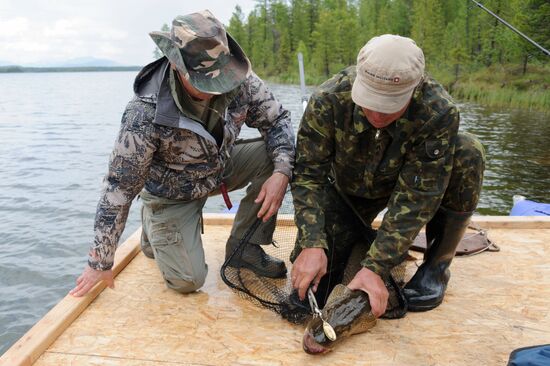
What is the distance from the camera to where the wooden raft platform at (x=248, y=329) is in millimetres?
2318

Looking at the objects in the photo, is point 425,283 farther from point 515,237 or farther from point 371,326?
point 515,237

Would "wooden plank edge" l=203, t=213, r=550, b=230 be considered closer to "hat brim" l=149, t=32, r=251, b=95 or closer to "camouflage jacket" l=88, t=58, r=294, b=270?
"camouflage jacket" l=88, t=58, r=294, b=270

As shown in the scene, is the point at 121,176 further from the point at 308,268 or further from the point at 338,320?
the point at 338,320

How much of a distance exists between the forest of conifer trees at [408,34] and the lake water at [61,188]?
8.34m

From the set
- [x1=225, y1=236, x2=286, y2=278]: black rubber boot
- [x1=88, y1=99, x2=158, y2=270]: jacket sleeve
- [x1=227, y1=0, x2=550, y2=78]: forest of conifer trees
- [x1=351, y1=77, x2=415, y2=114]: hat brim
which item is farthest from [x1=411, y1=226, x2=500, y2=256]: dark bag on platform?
[x1=227, y1=0, x2=550, y2=78]: forest of conifer trees

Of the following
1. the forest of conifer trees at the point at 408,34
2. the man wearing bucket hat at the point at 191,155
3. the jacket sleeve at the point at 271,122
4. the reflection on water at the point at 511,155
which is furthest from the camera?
the forest of conifer trees at the point at 408,34

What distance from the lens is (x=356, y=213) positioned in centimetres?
292

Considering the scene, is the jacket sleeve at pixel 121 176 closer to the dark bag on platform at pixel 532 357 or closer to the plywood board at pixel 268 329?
the plywood board at pixel 268 329

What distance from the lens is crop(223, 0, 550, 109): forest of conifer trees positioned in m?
29.6

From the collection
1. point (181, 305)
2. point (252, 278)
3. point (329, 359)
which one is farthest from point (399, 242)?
point (181, 305)

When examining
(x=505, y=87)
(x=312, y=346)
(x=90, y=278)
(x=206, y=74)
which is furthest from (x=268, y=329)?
(x=505, y=87)

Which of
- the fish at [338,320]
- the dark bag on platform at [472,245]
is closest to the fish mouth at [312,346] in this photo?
the fish at [338,320]

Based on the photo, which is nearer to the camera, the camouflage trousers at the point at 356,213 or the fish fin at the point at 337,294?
the fish fin at the point at 337,294

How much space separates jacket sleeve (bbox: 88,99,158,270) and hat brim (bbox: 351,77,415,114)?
1086mm
